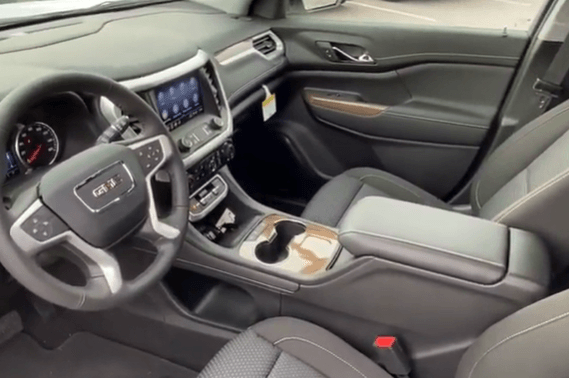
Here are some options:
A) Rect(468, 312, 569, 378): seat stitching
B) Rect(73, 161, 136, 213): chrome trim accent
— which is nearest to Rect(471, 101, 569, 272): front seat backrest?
Rect(468, 312, 569, 378): seat stitching

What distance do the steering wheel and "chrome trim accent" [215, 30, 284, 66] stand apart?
2.52ft

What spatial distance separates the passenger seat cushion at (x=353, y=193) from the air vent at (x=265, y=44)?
51 cm

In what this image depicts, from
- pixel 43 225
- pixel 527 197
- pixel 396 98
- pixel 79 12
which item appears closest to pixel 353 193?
pixel 396 98

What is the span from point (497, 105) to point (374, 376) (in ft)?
3.66

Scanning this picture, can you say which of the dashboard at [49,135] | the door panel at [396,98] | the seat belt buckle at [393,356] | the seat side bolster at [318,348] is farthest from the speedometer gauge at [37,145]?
the door panel at [396,98]

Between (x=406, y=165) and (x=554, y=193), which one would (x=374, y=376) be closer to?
(x=554, y=193)

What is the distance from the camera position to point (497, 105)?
6.46 ft

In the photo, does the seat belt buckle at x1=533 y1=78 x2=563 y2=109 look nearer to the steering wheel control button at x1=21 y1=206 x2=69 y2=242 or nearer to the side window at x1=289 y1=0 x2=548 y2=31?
the side window at x1=289 y1=0 x2=548 y2=31

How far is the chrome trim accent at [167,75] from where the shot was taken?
1375 mm

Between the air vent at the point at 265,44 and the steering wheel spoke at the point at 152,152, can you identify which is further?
the air vent at the point at 265,44

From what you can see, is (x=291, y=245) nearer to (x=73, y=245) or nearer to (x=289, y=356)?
(x=289, y=356)

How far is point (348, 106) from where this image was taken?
2.20m

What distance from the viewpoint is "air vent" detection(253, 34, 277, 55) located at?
6.79 ft

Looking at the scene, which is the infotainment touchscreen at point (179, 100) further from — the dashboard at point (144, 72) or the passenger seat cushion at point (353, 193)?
the passenger seat cushion at point (353, 193)
